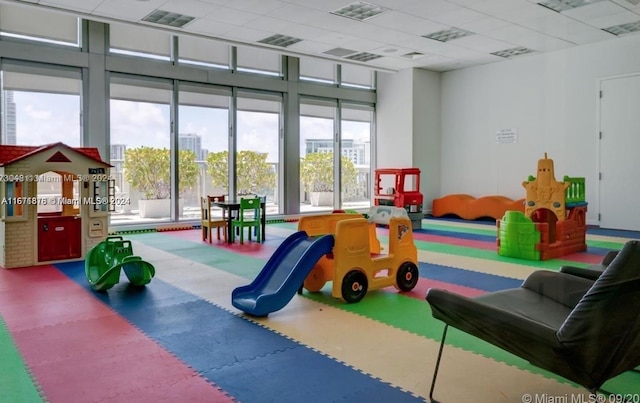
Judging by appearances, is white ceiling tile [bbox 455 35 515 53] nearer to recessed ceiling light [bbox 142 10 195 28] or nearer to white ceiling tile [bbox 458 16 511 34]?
white ceiling tile [bbox 458 16 511 34]

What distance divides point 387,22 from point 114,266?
5889mm

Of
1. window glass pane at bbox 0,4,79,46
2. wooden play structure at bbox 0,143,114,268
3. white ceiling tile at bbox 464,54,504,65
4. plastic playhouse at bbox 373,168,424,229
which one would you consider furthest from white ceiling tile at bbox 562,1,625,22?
window glass pane at bbox 0,4,79,46

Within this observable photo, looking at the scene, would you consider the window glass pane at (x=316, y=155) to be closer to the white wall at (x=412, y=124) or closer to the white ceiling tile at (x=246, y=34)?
the white wall at (x=412, y=124)

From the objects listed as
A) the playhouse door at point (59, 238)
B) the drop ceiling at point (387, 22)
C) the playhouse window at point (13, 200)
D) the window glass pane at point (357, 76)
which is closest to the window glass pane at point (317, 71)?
the window glass pane at point (357, 76)

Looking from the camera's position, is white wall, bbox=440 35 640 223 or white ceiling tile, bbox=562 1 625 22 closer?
white ceiling tile, bbox=562 1 625 22

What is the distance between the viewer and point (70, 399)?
2.51 metres

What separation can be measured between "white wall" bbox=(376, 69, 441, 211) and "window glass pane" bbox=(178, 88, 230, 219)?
4.22 m

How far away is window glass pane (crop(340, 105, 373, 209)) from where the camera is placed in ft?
41.0

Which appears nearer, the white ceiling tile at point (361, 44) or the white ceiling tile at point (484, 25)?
the white ceiling tile at point (484, 25)

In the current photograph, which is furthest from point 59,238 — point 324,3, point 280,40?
point 280,40

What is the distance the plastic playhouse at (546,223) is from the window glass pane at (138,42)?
6.83 m

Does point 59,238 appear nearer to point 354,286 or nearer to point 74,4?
point 74,4

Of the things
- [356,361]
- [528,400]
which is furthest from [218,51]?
[528,400]

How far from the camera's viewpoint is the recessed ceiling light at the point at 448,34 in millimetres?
8656
